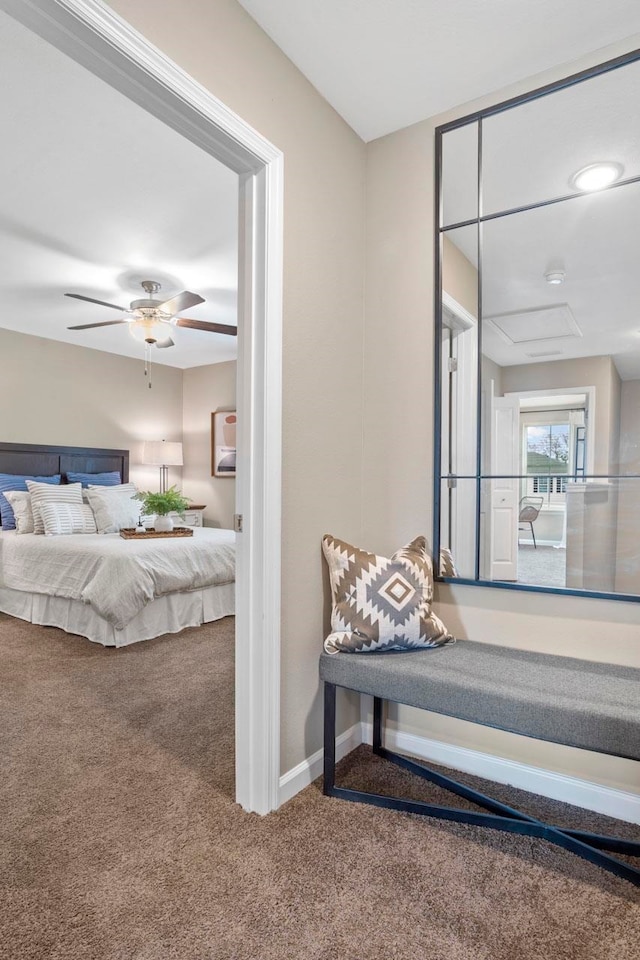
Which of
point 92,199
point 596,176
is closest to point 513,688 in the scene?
point 596,176

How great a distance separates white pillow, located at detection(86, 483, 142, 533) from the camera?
4859 mm

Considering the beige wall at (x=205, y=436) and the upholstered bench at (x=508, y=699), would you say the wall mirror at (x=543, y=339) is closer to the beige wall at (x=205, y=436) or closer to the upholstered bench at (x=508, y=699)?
the upholstered bench at (x=508, y=699)

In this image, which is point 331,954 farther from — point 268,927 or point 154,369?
point 154,369

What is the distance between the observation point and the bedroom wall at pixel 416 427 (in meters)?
1.83

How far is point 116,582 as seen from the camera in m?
3.53

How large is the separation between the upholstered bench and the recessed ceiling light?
5.19 feet

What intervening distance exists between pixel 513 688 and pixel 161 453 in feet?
16.8

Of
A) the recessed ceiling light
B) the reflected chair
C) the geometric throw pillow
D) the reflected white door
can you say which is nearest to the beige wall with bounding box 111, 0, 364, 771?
the geometric throw pillow

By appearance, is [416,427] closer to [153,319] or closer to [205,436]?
[153,319]

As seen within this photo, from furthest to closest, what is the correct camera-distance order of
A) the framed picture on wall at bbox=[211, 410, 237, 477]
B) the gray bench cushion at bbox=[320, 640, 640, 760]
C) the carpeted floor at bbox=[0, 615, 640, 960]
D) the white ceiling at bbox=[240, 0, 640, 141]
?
1. the framed picture on wall at bbox=[211, 410, 237, 477]
2. the white ceiling at bbox=[240, 0, 640, 141]
3. the gray bench cushion at bbox=[320, 640, 640, 760]
4. the carpeted floor at bbox=[0, 615, 640, 960]

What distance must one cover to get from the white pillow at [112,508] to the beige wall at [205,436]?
4.32ft

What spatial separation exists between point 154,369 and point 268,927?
5.88m

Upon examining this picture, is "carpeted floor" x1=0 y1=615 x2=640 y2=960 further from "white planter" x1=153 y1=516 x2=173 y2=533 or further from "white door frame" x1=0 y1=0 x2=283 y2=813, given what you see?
"white planter" x1=153 y1=516 x2=173 y2=533

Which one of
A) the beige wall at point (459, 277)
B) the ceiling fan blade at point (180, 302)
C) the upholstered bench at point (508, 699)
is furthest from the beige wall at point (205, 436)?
the upholstered bench at point (508, 699)
